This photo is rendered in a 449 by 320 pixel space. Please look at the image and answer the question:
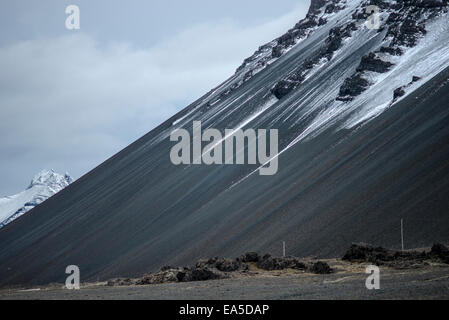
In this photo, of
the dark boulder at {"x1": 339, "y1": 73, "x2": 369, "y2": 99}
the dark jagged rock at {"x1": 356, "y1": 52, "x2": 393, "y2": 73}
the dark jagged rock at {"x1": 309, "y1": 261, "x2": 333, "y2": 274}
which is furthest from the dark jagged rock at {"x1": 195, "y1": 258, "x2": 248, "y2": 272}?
the dark jagged rock at {"x1": 356, "y1": 52, "x2": 393, "y2": 73}

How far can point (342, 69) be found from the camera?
336 ft

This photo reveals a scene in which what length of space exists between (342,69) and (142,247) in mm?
50707

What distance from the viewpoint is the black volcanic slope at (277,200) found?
4803 cm

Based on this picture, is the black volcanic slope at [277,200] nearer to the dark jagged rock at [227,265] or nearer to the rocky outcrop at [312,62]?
the rocky outcrop at [312,62]

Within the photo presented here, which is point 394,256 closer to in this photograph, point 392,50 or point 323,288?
point 323,288

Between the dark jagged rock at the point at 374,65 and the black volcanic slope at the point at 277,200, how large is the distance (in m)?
5.41

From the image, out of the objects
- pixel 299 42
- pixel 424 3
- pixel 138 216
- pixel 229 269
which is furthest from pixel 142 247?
pixel 299 42

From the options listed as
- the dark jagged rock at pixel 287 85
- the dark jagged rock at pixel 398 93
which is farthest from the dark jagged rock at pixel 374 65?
the dark jagged rock at pixel 287 85

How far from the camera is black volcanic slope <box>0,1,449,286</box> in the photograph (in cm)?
4803

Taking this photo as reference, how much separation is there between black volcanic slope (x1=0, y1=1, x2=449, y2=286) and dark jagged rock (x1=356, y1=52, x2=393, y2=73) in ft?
17.8
